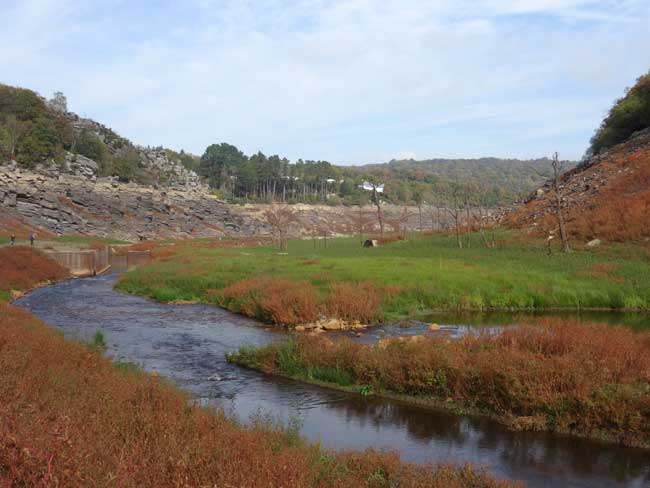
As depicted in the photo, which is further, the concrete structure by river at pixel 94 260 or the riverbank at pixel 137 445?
the concrete structure by river at pixel 94 260

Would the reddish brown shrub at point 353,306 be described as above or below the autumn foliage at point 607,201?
below

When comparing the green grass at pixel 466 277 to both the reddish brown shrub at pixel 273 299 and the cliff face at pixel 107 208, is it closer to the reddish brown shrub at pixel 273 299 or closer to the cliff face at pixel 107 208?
the reddish brown shrub at pixel 273 299

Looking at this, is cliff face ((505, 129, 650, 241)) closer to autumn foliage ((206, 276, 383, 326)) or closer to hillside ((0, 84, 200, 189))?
autumn foliage ((206, 276, 383, 326))

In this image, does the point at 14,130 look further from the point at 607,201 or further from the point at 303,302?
the point at 607,201

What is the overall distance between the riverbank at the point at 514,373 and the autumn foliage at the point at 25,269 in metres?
24.7

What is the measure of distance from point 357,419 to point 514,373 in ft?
12.2

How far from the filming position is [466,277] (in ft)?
106

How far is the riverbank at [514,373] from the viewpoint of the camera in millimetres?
11797

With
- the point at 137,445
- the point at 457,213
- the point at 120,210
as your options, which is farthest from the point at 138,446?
the point at 120,210

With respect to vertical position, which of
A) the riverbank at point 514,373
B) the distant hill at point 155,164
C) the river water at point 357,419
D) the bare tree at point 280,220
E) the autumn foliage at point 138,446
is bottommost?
the river water at point 357,419

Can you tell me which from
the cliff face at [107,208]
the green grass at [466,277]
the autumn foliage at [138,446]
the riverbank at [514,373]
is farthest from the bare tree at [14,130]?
the autumn foliage at [138,446]

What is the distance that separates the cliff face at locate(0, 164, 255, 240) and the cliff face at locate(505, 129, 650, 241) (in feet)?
193

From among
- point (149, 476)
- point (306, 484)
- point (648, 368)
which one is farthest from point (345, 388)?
point (149, 476)

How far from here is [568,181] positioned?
207 feet
